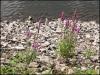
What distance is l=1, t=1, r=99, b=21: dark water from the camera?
20.7 m

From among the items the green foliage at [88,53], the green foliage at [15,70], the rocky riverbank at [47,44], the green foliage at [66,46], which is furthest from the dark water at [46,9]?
the green foliage at [15,70]

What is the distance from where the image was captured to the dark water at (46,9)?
2070 cm

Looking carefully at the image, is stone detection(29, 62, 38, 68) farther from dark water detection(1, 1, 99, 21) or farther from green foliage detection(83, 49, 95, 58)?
dark water detection(1, 1, 99, 21)

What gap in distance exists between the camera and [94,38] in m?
15.0

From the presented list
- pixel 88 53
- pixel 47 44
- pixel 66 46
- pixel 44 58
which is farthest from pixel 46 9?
pixel 44 58

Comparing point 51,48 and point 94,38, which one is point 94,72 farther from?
point 94,38

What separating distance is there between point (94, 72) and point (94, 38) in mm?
5760

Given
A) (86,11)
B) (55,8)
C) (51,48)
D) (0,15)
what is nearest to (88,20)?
(86,11)

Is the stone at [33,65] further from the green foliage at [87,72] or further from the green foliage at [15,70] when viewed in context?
the green foliage at [87,72]

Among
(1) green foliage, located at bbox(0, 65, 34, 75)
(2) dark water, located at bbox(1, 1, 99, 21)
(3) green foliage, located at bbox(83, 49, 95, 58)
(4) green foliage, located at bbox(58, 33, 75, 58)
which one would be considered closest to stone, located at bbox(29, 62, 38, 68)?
(1) green foliage, located at bbox(0, 65, 34, 75)

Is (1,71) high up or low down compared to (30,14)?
down

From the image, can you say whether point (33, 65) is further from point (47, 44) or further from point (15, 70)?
point (47, 44)

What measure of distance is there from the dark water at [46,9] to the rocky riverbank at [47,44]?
1734 mm

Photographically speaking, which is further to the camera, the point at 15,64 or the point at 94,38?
the point at 94,38
